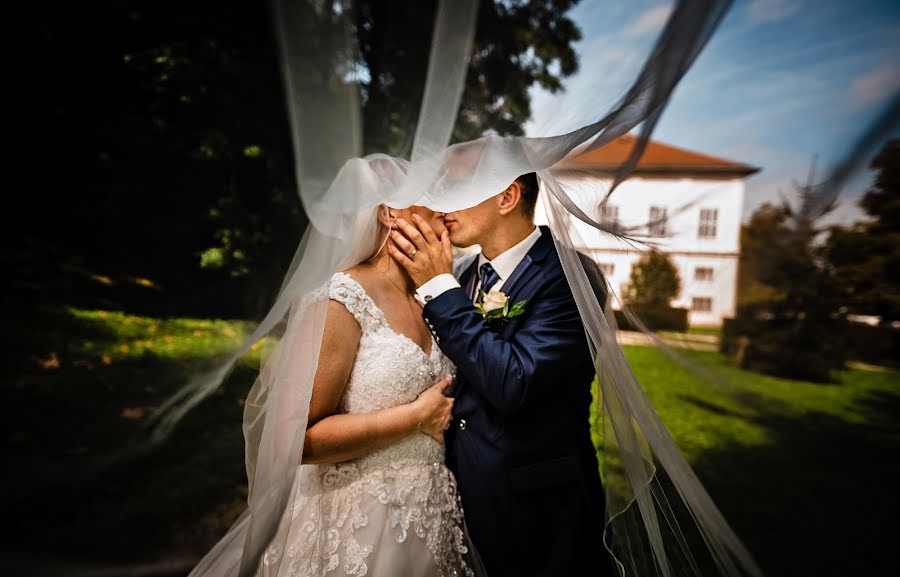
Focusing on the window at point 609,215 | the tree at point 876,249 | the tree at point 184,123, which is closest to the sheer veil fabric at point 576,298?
the window at point 609,215

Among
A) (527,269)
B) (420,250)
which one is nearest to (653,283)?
(527,269)

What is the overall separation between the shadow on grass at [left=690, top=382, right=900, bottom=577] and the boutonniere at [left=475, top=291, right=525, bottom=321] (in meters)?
0.79

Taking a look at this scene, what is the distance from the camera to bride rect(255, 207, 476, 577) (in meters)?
1.65

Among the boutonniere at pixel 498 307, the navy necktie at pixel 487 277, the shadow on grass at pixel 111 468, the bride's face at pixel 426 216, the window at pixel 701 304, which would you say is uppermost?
the bride's face at pixel 426 216

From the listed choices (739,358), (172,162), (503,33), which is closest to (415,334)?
(739,358)

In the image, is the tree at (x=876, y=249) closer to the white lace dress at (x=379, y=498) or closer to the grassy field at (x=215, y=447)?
the grassy field at (x=215, y=447)

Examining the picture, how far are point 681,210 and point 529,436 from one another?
40.5 inches

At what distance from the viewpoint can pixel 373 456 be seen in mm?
1815

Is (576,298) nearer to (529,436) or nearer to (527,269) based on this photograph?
(527,269)

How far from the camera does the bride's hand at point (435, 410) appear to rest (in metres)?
1.80

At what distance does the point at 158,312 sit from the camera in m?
7.12

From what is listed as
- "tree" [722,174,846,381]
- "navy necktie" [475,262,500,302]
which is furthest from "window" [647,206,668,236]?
"navy necktie" [475,262,500,302]

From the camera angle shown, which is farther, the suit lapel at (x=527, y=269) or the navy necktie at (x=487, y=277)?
the navy necktie at (x=487, y=277)

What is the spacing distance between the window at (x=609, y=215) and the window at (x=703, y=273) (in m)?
0.29
